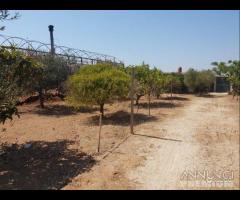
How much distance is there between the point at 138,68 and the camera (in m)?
22.5

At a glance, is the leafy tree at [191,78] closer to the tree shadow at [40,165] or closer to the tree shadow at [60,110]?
the tree shadow at [60,110]

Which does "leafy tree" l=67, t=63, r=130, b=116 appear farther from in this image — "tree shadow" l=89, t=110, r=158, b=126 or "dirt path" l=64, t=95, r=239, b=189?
"dirt path" l=64, t=95, r=239, b=189

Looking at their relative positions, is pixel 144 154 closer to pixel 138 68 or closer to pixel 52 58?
pixel 52 58

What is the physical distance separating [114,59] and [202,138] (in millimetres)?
27861

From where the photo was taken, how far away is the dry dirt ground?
21.3 feet

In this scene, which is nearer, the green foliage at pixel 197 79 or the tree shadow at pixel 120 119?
the tree shadow at pixel 120 119

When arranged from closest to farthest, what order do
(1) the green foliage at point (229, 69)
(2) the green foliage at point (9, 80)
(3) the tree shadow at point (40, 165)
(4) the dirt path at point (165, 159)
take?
1. (3) the tree shadow at point (40, 165)
2. (4) the dirt path at point (165, 159)
3. (2) the green foliage at point (9, 80)
4. (1) the green foliage at point (229, 69)

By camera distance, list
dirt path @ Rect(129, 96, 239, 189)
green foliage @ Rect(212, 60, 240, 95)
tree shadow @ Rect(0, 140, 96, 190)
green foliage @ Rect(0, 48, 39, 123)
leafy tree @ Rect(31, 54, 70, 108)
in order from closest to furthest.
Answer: tree shadow @ Rect(0, 140, 96, 190)
dirt path @ Rect(129, 96, 239, 189)
green foliage @ Rect(0, 48, 39, 123)
leafy tree @ Rect(31, 54, 70, 108)
green foliage @ Rect(212, 60, 240, 95)

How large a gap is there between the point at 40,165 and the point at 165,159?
306 cm

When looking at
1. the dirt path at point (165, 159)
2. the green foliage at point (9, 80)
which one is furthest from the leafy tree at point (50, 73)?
the green foliage at point (9, 80)

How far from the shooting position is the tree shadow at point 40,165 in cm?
630

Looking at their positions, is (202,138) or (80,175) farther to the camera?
(202,138)

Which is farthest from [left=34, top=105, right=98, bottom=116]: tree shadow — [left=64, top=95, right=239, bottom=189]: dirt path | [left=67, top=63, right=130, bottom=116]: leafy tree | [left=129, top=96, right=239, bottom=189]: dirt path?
[left=129, top=96, right=239, bottom=189]: dirt path
